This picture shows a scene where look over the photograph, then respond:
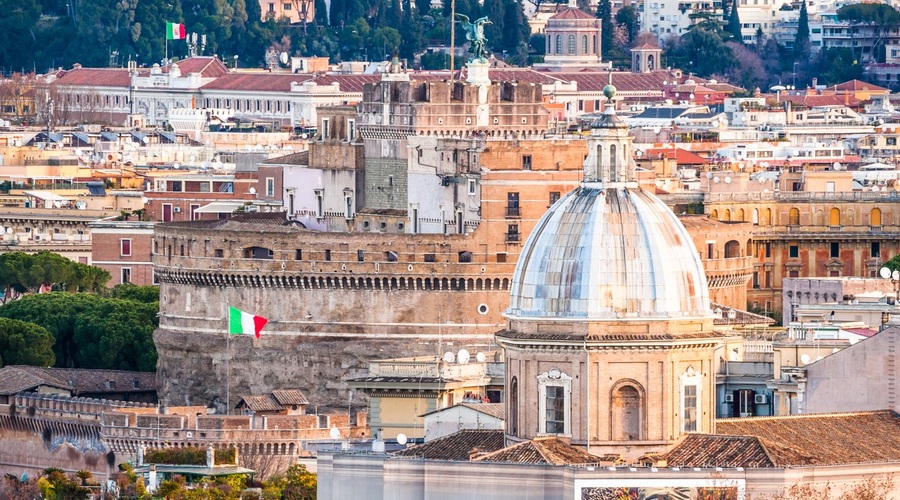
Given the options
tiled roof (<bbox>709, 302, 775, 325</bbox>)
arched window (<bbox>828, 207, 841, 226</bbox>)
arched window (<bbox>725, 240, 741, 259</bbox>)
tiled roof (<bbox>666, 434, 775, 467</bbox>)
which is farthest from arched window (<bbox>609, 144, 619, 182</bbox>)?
arched window (<bbox>828, 207, 841, 226</bbox>)

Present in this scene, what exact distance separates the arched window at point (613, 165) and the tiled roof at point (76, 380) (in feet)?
118

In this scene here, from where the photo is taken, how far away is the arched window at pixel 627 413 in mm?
56656

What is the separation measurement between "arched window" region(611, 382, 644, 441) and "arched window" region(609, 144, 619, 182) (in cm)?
292

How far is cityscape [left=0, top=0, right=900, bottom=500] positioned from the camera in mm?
56625

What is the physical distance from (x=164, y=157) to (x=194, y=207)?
1421 inches

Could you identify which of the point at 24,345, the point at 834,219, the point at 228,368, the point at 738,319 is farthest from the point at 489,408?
the point at 834,219

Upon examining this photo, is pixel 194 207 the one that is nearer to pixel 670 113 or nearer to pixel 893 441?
pixel 670 113

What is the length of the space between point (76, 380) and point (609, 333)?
4226 cm

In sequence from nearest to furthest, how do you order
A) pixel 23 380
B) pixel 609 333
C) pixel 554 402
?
pixel 609 333
pixel 554 402
pixel 23 380

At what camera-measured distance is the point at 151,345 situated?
107062mm

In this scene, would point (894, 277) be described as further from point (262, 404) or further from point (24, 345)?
point (24, 345)

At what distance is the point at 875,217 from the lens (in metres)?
117

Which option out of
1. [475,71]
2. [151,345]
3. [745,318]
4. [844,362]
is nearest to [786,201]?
[475,71]

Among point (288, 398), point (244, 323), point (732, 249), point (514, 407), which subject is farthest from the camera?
point (732, 249)
